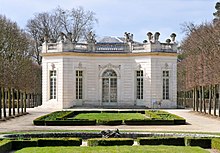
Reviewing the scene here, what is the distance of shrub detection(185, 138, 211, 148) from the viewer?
1900cm

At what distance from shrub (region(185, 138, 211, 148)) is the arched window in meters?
31.3

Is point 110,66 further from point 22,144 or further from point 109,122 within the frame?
point 22,144

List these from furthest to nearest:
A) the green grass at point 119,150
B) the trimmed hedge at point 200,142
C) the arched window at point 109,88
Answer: the arched window at point 109,88 < the trimmed hedge at point 200,142 < the green grass at point 119,150

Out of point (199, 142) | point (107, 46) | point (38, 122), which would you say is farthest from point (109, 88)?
point (199, 142)

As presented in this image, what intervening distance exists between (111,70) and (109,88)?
6.16ft

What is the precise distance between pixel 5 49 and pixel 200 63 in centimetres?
2038

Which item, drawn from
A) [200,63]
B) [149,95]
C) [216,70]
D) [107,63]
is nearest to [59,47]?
[107,63]

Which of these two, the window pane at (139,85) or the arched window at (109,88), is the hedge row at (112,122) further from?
the arched window at (109,88)

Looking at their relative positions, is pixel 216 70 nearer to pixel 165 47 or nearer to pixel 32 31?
pixel 165 47

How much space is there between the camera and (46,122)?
2902 centimetres

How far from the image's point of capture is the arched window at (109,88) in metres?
50.5

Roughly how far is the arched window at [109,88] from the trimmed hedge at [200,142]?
3127 cm

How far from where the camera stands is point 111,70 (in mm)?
51000

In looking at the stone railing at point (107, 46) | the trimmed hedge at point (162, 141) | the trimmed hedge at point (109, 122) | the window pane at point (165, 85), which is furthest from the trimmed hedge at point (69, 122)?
the stone railing at point (107, 46)
